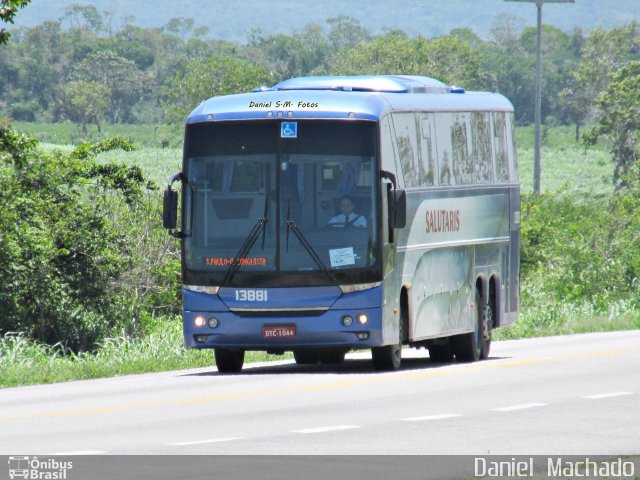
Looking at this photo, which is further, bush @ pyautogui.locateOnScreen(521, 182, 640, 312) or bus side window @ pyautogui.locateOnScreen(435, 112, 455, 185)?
bush @ pyautogui.locateOnScreen(521, 182, 640, 312)

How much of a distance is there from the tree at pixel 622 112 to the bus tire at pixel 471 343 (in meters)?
76.8

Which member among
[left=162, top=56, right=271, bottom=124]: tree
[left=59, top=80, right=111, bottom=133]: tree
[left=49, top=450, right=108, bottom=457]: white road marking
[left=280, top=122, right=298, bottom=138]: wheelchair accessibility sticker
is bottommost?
[left=59, top=80, right=111, bottom=133]: tree

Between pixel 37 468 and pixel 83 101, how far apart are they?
493ft

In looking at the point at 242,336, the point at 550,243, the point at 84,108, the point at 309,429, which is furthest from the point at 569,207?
the point at 84,108

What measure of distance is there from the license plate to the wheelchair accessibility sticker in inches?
87.9

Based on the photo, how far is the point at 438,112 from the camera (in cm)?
2239

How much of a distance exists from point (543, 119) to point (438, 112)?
15837cm

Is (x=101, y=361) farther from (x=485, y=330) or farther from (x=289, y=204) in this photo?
(x=485, y=330)

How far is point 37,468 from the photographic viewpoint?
11094 mm

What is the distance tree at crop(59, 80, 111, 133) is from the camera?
15925 cm

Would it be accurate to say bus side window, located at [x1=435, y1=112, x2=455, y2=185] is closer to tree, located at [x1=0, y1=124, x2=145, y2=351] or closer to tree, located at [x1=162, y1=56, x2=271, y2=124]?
tree, located at [x1=0, y1=124, x2=145, y2=351]

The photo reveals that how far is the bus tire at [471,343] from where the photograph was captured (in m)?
23.5

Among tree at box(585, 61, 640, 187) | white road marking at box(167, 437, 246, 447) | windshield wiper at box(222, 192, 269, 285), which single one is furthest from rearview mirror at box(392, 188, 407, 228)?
tree at box(585, 61, 640, 187)

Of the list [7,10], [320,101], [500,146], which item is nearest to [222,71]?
[500,146]
